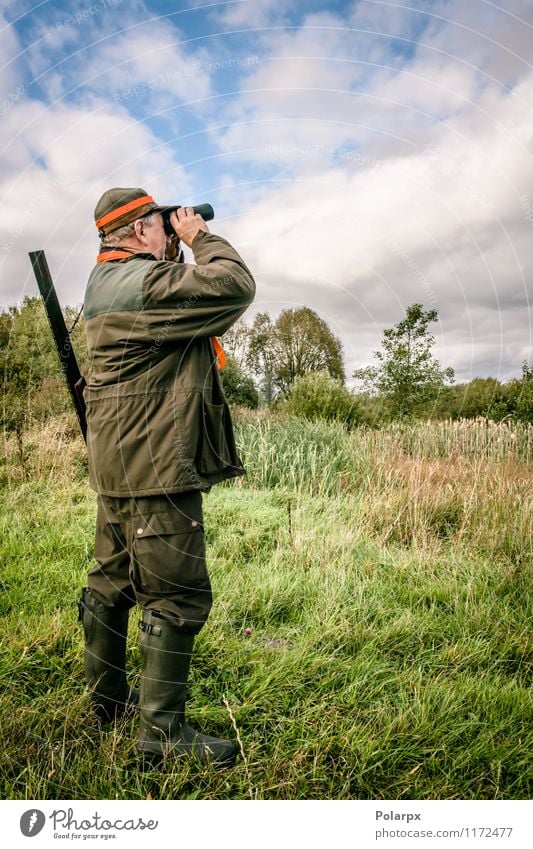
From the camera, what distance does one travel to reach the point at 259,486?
6.48m

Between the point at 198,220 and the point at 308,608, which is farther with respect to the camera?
the point at 308,608

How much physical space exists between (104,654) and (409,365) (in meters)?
5.37

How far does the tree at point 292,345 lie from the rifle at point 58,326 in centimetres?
190

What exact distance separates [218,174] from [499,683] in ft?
9.99

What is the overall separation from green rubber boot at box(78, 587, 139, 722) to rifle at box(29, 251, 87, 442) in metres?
0.80

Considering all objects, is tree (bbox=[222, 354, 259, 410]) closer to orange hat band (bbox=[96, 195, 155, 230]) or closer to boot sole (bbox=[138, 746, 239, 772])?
orange hat band (bbox=[96, 195, 155, 230])

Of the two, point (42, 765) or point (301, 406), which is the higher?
point (301, 406)

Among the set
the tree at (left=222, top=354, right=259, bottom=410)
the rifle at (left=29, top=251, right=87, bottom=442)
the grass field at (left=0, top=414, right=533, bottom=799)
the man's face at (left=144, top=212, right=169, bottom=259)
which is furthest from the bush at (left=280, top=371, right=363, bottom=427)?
the man's face at (left=144, top=212, right=169, bottom=259)

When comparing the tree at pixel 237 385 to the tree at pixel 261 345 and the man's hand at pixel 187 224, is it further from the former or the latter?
the man's hand at pixel 187 224

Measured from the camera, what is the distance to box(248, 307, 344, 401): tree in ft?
14.1

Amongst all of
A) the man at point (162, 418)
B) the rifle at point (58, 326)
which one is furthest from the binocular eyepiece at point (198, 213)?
the rifle at point (58, 326)

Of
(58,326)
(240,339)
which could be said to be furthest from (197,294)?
(240,339)

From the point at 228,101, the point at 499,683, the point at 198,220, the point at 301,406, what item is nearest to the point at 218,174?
the point at 228,101

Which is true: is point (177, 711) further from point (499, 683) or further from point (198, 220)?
point (198, 220)
